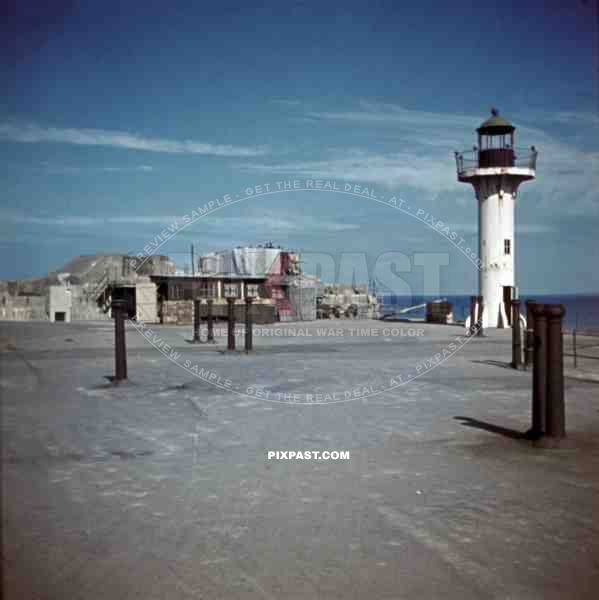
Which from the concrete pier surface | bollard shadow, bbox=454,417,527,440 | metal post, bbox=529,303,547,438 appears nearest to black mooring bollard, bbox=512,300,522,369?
the concrete pier surface

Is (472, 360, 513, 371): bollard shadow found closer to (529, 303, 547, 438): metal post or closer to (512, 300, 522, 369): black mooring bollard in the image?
(512, 300, 522, 369): black mooring bollard

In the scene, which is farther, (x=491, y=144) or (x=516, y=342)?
(x=491, y=144)

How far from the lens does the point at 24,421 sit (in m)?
5.61

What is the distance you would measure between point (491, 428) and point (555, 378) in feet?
2.90

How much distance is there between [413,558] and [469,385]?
5.86m

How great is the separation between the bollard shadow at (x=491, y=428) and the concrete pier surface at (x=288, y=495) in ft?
0.12

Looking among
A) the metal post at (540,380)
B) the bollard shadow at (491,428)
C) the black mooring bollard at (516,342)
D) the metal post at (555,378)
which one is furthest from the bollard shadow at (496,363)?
the metal post at (555,378)

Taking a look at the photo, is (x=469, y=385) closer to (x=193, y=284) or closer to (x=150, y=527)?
(x=150, y=527)

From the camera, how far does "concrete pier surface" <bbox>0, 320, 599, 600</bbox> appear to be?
10.3 feet

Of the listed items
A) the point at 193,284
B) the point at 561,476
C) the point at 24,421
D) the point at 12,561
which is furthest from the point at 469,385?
the point at 193,284

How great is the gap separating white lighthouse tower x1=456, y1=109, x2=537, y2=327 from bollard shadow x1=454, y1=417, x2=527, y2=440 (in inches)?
665

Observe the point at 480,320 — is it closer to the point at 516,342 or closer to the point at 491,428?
the point at 516,342

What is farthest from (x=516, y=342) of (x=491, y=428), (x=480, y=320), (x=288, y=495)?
(x=480, y=320)

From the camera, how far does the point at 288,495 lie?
14.2ft
